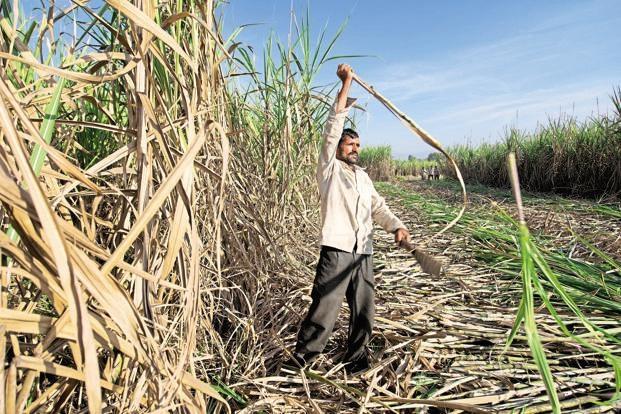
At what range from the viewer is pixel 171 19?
2.77 ft

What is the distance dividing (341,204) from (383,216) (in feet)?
0.85

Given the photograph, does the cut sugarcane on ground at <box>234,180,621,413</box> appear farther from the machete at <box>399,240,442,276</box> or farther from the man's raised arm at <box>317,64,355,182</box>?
the man's raised arm at <box>317,64,355,182</box>

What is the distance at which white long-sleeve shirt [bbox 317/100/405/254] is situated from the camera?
1854 millimetres

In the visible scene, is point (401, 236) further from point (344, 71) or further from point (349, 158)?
point (344, 71)

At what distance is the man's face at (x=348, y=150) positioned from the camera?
6.68 ft

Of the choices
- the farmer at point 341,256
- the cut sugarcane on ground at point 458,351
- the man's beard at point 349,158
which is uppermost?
the man's beard at point 349,158

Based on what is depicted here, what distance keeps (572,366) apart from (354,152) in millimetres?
1416

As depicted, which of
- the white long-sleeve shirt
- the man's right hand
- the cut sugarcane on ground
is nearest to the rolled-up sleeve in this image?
the white long-sleeve shirt

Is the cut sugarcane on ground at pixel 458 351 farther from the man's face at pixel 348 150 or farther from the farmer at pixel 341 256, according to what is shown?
the man's face at pixel 348 150

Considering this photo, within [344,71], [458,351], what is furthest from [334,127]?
[458,351]

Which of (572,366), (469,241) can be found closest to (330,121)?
(572,366)

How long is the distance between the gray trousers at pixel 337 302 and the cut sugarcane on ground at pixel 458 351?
11 cm

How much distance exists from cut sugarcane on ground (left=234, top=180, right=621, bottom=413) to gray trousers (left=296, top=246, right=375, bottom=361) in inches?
4.2

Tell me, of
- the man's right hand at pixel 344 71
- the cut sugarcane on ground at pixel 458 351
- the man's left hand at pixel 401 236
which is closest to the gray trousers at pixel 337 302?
the cut sugarcane on ground at pixel 458 351
